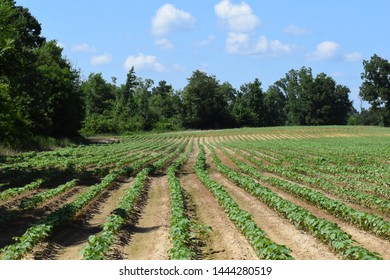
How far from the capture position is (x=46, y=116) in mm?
48969

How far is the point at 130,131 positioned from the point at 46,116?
151ft

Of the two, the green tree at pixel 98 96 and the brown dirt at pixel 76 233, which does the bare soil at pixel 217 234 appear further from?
the green tree at pixel 98 96

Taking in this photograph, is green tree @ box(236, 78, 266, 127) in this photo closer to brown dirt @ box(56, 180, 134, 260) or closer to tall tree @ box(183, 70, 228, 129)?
tall tree @ box(183, 70, 228, 129)

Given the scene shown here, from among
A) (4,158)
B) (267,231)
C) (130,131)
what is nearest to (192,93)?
(130,131)

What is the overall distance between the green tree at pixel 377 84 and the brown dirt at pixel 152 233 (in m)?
97.2

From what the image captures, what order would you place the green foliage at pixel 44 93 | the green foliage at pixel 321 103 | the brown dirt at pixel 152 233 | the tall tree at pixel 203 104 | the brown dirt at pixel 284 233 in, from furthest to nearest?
the green foliage at pixel 321 103 < the tall tree at pixel 203 104 < the green foliage at pixel 44 93 < the brown dirt at pixel 152 233 < the brown dirt at pixel 284 233

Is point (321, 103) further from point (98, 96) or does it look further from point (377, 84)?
point (98, 96)

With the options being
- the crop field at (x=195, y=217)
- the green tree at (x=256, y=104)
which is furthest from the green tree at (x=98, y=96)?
the crop field at (x=195, y=217)

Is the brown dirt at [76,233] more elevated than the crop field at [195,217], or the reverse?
the crop field at [195,217]

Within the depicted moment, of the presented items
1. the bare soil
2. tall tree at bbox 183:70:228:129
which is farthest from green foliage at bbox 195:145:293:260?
tall tree at bbox 183:70:228:129

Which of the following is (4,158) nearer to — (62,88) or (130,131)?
(62,88)

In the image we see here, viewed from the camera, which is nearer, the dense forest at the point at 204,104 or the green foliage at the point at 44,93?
the green foliage at the point at 44,93

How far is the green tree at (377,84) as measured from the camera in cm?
10231

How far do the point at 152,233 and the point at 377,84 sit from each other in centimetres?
10491
